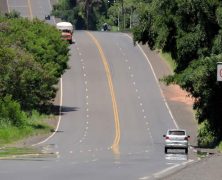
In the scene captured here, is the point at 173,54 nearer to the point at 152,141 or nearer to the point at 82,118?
the point at 152,141

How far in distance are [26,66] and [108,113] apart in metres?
14.7

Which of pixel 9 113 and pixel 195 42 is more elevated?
pixel 195 42

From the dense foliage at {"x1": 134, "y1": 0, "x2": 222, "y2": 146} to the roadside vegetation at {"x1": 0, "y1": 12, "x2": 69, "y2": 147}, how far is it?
1305cm

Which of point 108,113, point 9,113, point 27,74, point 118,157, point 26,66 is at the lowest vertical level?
point 108,113

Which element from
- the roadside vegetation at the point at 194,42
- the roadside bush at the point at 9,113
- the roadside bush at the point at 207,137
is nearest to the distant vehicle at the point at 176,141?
the roadside vegetation at the point at 194,42

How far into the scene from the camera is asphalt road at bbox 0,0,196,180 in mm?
42906

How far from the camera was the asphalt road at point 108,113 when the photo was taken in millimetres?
42906

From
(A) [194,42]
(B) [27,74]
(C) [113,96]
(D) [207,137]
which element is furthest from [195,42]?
(C) [113,96]

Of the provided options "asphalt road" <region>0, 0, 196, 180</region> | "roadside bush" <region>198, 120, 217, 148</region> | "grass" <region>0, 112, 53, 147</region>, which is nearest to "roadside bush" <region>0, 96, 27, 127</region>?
"grass" <region>0, 112, 53, 147</region>

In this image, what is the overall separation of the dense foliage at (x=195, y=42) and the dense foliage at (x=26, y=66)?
1445cm

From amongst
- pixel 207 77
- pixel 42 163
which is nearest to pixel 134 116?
pixel 207 77

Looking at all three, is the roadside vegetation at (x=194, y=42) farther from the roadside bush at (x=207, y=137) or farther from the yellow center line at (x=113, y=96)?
the yellow center line at (x=113, y=96)

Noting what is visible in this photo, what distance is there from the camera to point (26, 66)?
80.6 meters

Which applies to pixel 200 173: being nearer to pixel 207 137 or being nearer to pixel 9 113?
pixel 207 137
